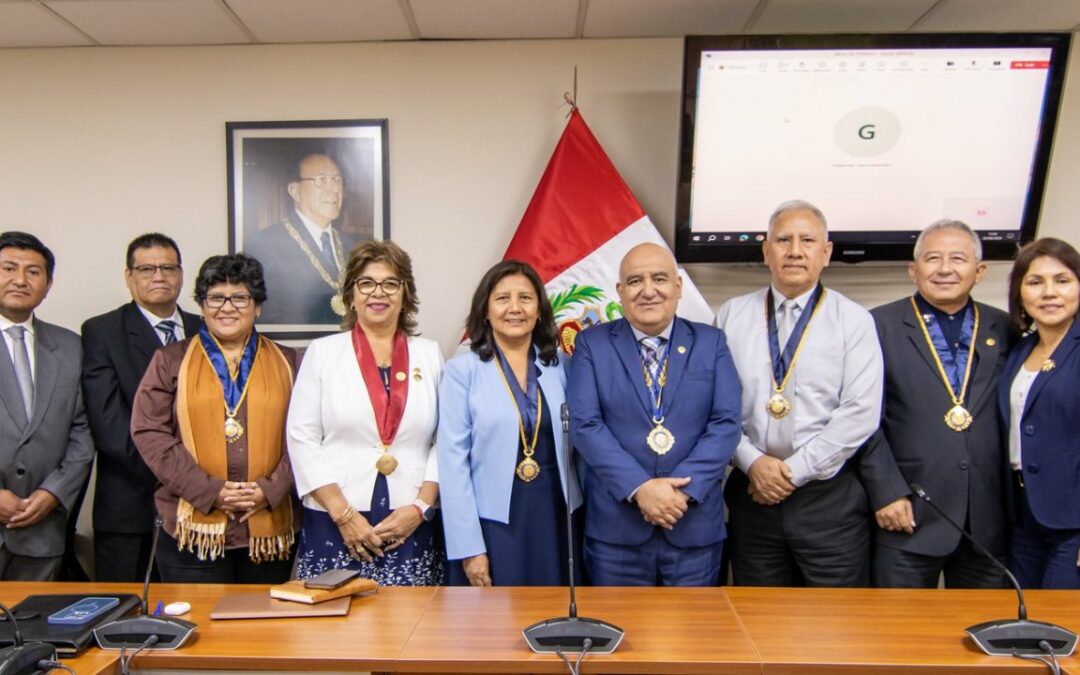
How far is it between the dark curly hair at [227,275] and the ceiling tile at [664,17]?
1755 mm

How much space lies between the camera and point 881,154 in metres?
3.19

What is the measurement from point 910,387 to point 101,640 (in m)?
2.39

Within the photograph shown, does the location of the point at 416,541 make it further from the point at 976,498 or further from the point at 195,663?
the point at 976,498

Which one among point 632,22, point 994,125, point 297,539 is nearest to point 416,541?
point 297,539

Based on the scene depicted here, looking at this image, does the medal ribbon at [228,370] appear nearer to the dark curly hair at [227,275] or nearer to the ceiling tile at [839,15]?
the dark curly hair at [227,275]

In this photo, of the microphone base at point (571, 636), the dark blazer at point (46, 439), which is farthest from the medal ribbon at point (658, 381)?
the dark blazer at point (46, 439)

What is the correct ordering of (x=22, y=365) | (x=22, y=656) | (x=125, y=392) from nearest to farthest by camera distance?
(x=22, y=656), (x=22, y=365), (x=125, y=392)

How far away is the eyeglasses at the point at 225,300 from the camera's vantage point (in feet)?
8.16

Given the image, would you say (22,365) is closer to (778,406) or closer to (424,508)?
(424,508)

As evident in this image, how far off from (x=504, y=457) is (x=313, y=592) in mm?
746

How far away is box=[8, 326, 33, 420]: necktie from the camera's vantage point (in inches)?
106

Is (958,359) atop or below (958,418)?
atop

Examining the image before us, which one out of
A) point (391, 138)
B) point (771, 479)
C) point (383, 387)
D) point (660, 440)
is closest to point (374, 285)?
point (383, 387)

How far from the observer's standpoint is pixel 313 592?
72.7 inches
